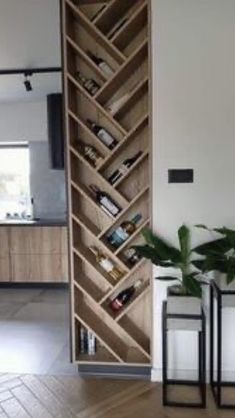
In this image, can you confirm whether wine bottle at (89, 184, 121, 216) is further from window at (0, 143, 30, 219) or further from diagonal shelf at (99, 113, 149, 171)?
window at (0, 143, 30, 219)

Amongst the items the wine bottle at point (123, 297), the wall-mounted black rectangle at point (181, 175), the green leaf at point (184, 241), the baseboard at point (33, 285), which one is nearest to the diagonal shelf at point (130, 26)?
the wall-mounted black rectangle at point (181, 175)

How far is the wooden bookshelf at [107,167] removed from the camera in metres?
2.67

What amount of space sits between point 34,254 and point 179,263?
9.57ft

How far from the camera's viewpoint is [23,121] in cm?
548

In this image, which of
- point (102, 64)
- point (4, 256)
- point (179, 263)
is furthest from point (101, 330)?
point (4, 256)

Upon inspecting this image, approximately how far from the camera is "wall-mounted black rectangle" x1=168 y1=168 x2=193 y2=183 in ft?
8.61

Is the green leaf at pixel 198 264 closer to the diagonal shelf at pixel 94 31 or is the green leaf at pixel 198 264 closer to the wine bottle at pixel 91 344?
the wine bottle at pixel 91 344

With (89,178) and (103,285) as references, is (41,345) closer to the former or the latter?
(103,285)

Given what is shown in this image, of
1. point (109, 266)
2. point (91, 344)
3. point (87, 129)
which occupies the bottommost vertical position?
point (91, 344)

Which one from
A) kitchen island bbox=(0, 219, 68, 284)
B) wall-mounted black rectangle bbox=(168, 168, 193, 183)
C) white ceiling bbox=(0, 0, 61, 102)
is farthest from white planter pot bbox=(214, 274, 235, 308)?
kitchen island bbox=(0, 219, 68, 284)

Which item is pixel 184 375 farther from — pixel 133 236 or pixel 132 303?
pixel 133 236

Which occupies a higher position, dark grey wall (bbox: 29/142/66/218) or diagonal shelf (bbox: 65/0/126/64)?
diagonal shelf (bbox: 65/0/126/64)

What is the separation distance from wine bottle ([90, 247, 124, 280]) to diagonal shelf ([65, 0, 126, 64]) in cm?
130

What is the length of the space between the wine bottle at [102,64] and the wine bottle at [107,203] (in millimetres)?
777
